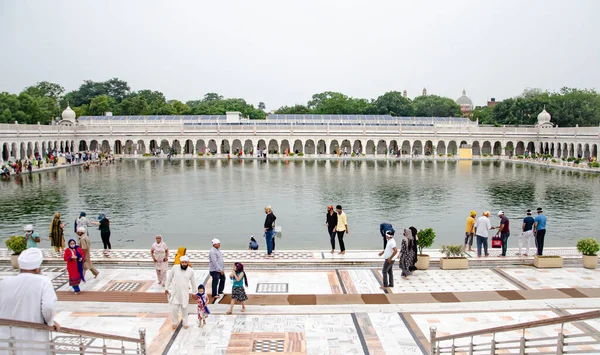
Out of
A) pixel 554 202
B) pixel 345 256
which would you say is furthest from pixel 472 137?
pixel 345 256

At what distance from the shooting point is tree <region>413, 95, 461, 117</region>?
99500 mm

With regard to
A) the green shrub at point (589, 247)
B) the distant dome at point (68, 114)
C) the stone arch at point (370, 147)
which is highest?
the distant dome at point (68, 114)

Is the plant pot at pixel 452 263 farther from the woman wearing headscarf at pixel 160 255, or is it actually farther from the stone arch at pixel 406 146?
the stone arch at pixel 406 146

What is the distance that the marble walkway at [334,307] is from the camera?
341 inches

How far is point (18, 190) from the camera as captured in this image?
99.1 feet

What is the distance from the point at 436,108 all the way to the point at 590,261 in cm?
9030

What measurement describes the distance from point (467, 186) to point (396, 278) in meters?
22.5

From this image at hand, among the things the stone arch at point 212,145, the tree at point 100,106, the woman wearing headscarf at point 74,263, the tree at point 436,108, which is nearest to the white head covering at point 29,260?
the woman wearing headscarf at point 74,263

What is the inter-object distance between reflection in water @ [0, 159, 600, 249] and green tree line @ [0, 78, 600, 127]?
34.1 metres

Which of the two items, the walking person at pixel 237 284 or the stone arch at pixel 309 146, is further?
the stone arch at pixel 309 146

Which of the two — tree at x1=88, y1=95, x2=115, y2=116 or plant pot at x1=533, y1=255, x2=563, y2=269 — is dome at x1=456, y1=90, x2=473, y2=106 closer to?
tree at x1=88, y1=95, x2=115, y2=116

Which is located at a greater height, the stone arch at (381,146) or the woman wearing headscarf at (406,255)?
the stone arch at (381,146)

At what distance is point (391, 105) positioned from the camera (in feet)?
309

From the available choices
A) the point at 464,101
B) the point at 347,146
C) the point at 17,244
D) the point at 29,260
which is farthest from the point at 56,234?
the point at 464,101
